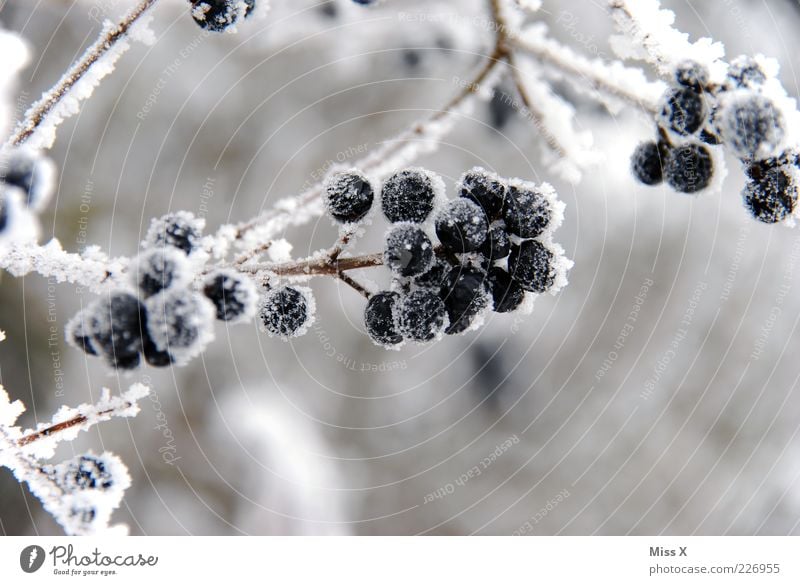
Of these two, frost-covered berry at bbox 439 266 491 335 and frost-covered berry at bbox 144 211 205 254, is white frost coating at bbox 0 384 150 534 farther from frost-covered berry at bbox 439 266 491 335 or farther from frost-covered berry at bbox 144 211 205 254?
frost-covered berry at bbox 439 266 491 335

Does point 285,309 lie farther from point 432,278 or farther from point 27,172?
point 27,172

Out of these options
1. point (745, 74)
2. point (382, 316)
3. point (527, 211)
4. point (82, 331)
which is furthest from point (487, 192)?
point (82, 331)

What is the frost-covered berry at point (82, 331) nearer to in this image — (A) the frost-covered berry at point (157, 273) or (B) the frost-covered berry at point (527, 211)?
(A) the frost-covered berry at point (157, 273)

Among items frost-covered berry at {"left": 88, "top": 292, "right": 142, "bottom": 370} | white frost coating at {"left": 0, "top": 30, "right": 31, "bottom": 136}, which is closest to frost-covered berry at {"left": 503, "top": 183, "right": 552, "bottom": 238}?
frost-covered berry at {"left": 88, "top": 292, "right": 142, "bottom": 370}

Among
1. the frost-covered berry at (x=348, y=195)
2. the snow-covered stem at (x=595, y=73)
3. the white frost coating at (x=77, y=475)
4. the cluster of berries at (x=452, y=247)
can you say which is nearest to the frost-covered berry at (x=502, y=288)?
the cluster of berries at (x=452, y=247)
